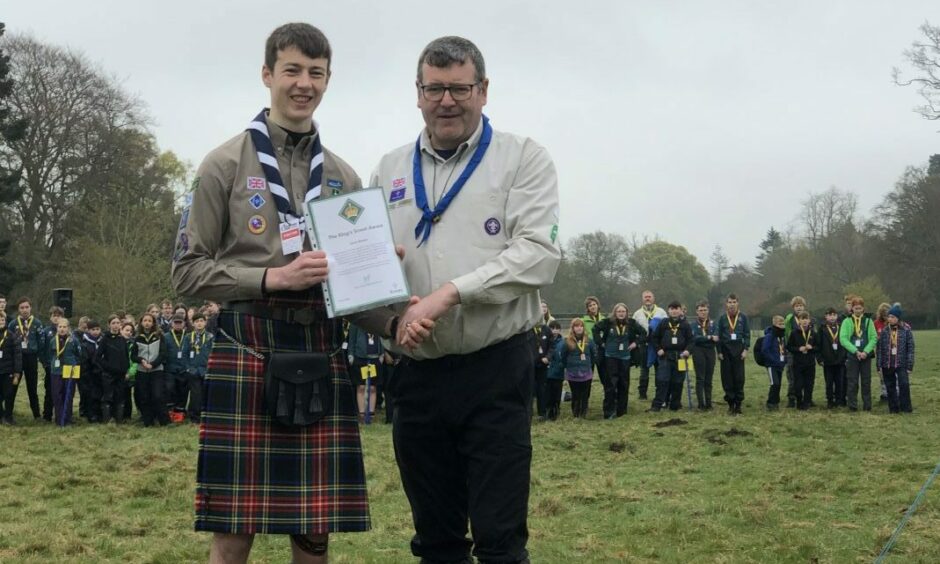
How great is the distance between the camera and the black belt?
3.23 m

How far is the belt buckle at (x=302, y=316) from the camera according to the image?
325 cm

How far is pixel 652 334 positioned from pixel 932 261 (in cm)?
3978

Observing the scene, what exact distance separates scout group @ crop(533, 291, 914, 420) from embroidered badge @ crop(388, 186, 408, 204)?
12.0m

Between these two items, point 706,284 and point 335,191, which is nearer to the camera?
point 335,191

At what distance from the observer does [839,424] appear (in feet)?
42.4

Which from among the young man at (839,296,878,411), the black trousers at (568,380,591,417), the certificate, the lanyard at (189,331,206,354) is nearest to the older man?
the certificate

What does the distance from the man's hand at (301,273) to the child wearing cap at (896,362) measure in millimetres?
14038

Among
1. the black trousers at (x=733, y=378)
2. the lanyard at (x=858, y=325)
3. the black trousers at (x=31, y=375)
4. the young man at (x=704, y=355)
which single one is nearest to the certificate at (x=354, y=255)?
the black trousers at (x=733, y=378)

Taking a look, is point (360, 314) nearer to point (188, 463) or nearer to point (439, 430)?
point (439, 430)

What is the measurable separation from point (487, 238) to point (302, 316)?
2.34 feet

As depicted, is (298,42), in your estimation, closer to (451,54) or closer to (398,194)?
(451,54)

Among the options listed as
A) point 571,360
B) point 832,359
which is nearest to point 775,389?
point 832,359

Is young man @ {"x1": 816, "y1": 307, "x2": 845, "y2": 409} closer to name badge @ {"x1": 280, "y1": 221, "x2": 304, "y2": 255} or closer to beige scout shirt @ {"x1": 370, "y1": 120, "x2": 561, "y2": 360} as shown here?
beige scout shirt @ {"x1": 370, "y1": 120, "x2": 561, "y2": 360}

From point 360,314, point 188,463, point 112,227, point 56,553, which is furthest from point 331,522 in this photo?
point 112,227
